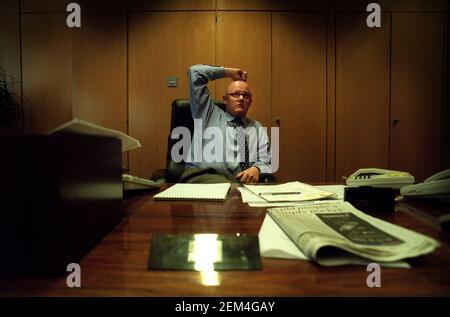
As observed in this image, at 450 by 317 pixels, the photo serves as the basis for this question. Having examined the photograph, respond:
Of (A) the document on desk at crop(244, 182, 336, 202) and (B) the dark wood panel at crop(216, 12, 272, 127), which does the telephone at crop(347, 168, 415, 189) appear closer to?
(A) the document on desk at crop(244, 182, 336, 202)

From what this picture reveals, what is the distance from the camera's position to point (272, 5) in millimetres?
2848

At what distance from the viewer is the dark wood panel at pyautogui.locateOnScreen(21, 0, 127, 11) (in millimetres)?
2871

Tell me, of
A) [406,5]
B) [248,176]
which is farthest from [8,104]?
[406,5]

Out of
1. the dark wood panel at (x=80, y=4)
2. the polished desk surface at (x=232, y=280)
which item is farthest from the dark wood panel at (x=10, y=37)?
the polished desk surface at (x=232, y=280)

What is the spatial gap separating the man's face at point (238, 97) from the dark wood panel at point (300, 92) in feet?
3.05

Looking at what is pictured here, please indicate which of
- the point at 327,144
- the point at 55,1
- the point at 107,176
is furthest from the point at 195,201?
the point at 55,1

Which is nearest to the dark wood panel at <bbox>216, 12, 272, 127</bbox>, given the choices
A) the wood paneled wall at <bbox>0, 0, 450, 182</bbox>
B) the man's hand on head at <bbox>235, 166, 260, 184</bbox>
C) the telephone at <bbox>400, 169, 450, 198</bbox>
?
the wood paneled wall at <bbox>0, 0, 450, 182</bbox>

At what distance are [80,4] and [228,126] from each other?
83.9 inches

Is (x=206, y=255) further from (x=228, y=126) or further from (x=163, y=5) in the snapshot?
(x=163, y=5)

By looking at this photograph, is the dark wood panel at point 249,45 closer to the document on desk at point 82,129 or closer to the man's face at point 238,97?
the man's face at point 238,97

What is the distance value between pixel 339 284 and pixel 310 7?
10.1 ft

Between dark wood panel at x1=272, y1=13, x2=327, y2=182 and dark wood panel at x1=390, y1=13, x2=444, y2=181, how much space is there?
0.74 m

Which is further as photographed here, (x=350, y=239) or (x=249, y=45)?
(x=249, y=45)

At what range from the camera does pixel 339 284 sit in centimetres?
34
